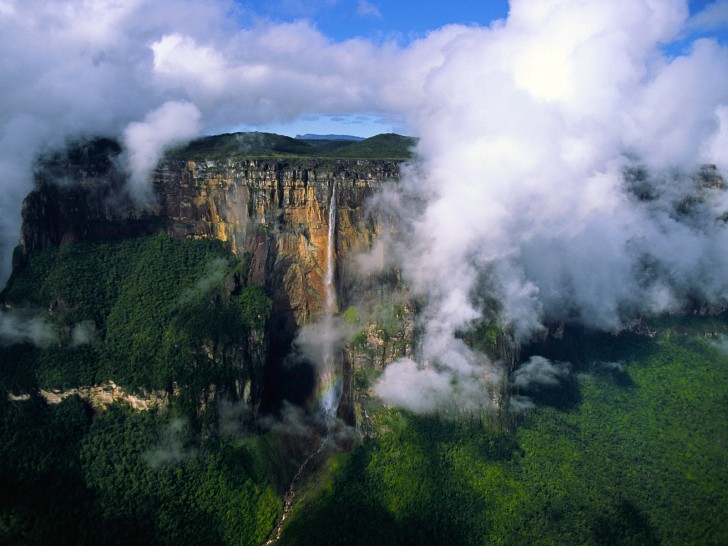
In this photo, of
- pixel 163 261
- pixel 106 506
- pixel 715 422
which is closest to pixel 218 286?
pixel 163 261

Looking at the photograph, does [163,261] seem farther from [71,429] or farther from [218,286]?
[71,429]

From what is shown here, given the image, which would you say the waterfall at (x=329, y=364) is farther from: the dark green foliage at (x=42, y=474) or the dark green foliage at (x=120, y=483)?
the dark green foliage at (x=42, y=474)

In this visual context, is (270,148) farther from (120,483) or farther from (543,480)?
(543,480)

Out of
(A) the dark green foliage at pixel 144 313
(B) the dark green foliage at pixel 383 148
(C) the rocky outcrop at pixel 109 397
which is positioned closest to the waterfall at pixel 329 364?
(A) the dark green foliage at pixel 144 313

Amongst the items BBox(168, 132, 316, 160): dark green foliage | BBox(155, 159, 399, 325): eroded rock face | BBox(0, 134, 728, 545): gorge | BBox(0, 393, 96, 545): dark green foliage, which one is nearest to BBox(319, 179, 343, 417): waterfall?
BBox(0, 134, 728, 545): gorge

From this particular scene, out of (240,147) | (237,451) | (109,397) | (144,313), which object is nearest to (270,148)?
(240,147)

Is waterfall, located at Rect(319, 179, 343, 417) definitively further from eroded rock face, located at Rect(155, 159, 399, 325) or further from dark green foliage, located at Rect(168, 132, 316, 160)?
dark green foliage, located at Rect(168, 132, 316, 160)

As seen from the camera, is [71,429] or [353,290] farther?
[353,290]
